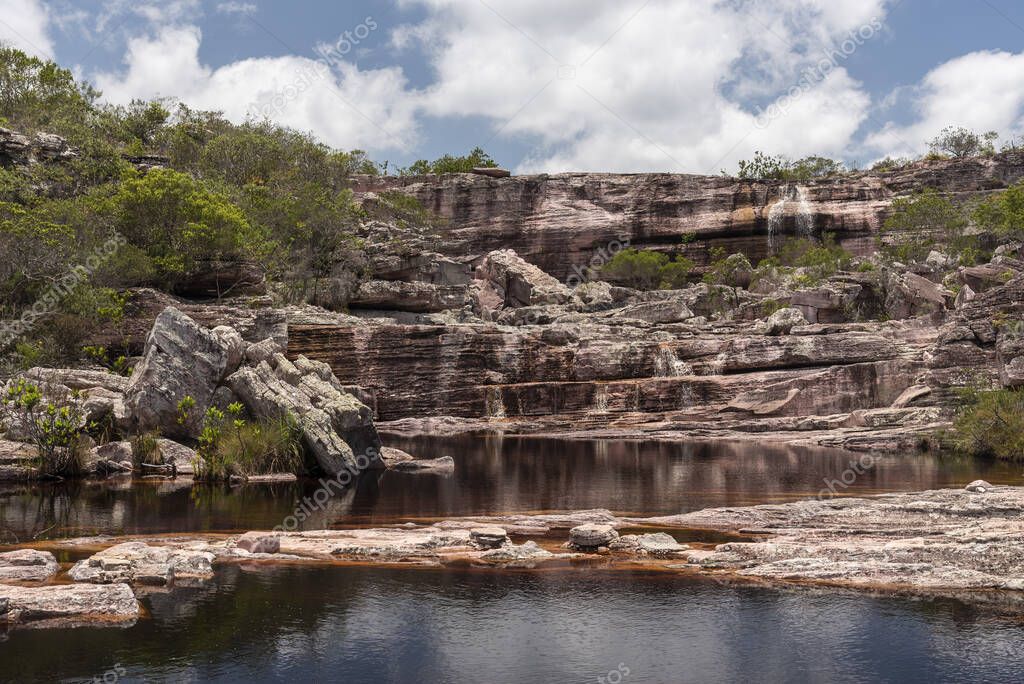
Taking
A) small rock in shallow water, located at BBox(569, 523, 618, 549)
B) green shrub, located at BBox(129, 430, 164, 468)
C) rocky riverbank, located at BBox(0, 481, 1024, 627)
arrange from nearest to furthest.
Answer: rocky riverbank, located at BBox(0, 481, 1024, 627) < small rock in shallow water, located at BBox(569, 523, 618, 549) < green shrub, located at BBox(129, 430, 164, 468)

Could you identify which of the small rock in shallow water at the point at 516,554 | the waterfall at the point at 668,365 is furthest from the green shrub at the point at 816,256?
the small rock in shallow water at the point at 516,554

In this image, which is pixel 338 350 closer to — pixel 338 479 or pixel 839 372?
pixel 338 479

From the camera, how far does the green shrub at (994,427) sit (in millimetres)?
37925

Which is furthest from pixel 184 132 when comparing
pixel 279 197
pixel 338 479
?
pixel 338 479

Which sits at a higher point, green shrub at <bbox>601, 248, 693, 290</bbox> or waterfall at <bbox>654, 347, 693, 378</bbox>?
green shrub at <bbox>601, 248, 693, 290</bbox>

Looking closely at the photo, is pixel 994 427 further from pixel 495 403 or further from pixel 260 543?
pixel 260 543

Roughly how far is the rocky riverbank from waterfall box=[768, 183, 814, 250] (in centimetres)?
7505

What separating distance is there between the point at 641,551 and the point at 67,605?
1122 centimetres

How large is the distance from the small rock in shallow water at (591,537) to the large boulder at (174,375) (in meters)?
20.0

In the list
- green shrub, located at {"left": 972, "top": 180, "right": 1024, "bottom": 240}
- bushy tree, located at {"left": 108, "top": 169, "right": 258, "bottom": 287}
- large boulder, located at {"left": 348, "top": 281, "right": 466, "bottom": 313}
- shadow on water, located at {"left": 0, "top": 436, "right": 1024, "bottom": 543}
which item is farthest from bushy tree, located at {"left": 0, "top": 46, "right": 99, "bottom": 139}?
green shrub, located at {"left": 972, "top": 180, "right": 1024, "bottom": 240}

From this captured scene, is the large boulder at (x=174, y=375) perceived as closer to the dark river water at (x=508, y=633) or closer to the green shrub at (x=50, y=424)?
the green shrub at (x=50, y=424)

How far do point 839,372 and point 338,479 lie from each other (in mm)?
35087

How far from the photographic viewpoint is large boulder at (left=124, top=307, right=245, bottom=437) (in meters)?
33.2

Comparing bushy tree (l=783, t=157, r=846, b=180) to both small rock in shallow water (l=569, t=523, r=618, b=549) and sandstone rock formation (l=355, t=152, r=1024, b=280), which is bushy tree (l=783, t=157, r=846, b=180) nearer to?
sandstone rock formation (l=355, t=152, r=1024, b=280)
